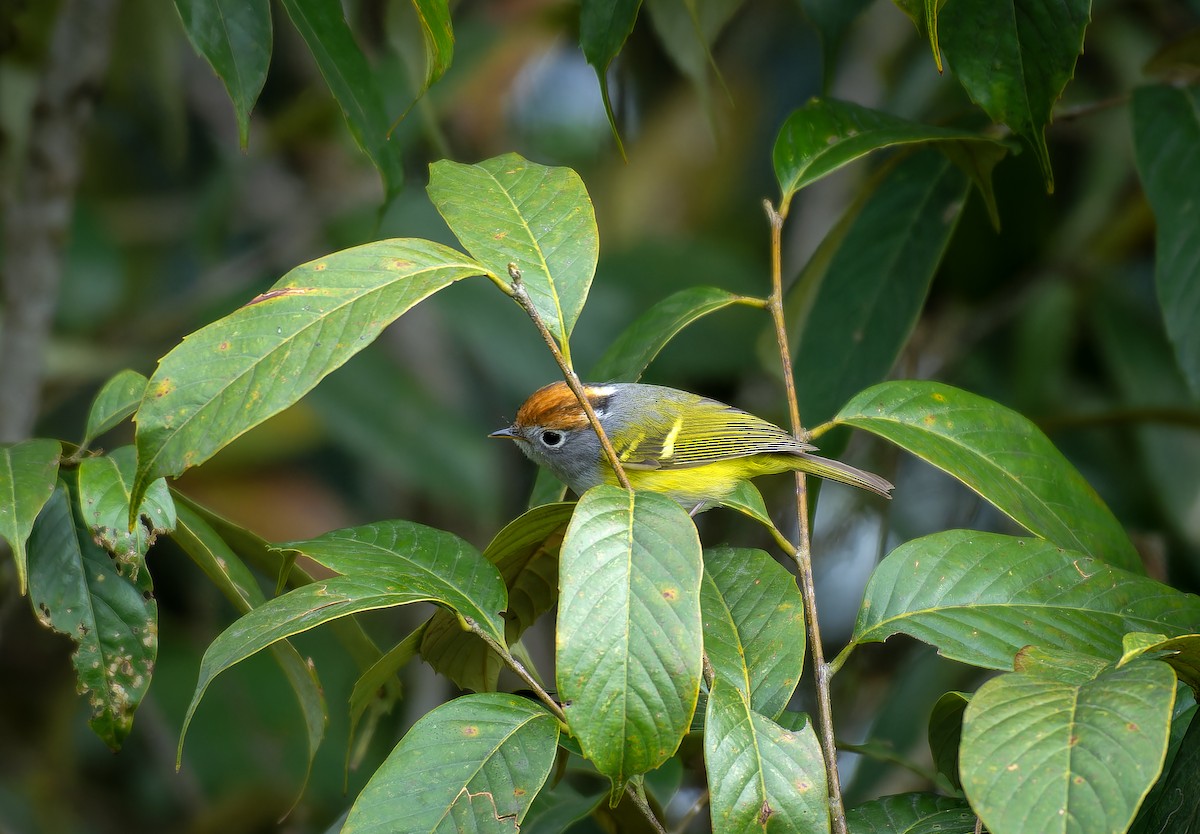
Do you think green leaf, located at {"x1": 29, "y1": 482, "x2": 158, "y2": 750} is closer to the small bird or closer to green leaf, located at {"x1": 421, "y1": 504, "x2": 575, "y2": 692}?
green leaf, located at {"x1": 421, "y1": 504, "x2": 575, "y2": 692}

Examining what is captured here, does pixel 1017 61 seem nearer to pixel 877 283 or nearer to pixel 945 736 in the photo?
pixel 877 283

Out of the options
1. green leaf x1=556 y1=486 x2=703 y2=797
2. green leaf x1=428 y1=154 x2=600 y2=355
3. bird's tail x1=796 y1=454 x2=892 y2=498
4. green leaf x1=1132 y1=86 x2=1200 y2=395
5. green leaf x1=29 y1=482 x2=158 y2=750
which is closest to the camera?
green leaf x1=556 y1=486 x2=703 y2=797

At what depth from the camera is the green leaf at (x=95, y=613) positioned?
1660mm

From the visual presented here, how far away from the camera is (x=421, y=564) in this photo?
5.30 ft

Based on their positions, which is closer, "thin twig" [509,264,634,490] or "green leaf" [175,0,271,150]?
"thin twig" [509,264,634,490]

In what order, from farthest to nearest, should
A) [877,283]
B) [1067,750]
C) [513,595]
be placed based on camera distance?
[877,283]
[513,595]
[1067,750]

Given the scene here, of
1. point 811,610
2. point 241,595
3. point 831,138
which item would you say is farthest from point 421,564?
point 831,138

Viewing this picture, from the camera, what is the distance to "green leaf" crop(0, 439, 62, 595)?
146 cm

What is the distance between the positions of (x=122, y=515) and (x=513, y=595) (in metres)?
0.61

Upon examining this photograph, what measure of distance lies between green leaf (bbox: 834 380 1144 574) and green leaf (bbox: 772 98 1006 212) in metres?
0.36

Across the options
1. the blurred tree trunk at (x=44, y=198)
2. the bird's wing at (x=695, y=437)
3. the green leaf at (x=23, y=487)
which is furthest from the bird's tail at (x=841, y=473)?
the blurred tree trunk at (x=44, y=198)

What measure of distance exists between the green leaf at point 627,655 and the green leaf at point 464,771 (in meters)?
0.16

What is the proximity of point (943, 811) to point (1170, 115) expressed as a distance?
1.53m

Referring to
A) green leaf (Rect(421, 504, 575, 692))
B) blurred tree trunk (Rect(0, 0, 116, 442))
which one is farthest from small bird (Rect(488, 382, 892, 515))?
blurred tree trunk (Rect(0, 0, 116, 442))
